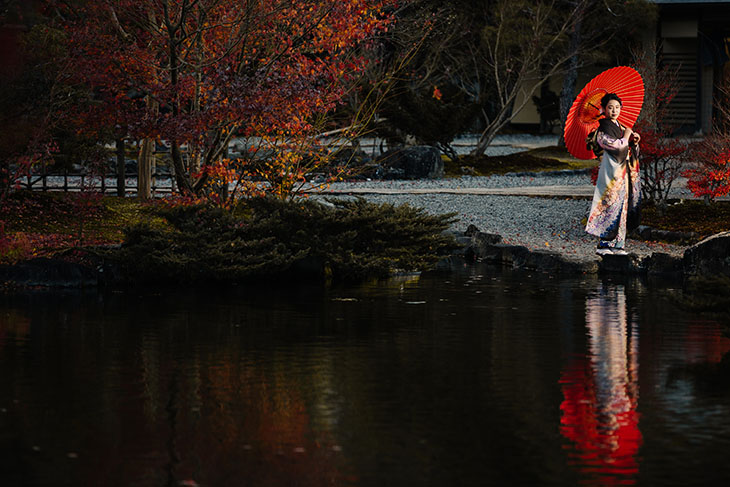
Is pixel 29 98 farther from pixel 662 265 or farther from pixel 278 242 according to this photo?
pixel 662 265

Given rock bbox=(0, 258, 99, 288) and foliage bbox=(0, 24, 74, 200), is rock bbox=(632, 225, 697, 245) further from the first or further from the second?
foliage bbox=(0, 24, 74, 200)

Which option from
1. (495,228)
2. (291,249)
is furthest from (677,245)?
(291,249)

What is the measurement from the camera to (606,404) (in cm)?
775

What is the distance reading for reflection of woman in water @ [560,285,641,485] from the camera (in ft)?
20.9

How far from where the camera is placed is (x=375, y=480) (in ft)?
19.5

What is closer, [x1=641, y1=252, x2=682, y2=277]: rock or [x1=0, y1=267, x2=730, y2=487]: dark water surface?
[x1=0, y1=267, x2=730, y2=487]: dark water surface

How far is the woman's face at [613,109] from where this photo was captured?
15797 millimetres

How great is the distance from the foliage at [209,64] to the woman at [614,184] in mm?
3557

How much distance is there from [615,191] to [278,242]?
186 inches

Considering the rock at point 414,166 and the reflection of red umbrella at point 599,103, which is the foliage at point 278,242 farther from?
the rock at point 414,166

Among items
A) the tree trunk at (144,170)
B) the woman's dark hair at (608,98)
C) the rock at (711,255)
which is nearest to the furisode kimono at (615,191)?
→ the woman's dark hair at (608,98)

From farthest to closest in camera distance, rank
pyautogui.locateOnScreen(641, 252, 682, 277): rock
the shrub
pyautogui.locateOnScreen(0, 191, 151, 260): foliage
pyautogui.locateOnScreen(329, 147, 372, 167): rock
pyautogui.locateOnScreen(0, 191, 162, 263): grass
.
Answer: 1. pyautogui.locateOnScreen(329, 147, 372, 167): rock
2. the shrub
3. pyautogui.locateOnScreen(0, 191, 151, 260): foliage
4. pyautogui.locateOnScreen(0, 191, 162, 263): grass
5. pyautogui.locateOnScreen(641, 252, 682, 277): rock

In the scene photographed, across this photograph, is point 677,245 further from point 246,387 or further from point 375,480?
point 375,480

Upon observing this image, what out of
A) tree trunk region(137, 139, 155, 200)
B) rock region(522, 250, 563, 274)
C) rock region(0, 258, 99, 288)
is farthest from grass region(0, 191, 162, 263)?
rock region(522, 250, 563, 274)
